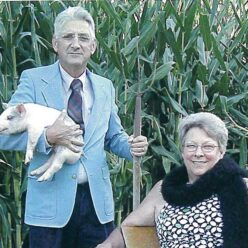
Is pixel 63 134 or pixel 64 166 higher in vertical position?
pixel 63 134

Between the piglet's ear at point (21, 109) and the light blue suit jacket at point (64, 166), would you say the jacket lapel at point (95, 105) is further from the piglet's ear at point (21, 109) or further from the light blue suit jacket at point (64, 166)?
the piglet's ear at point (21, 109)

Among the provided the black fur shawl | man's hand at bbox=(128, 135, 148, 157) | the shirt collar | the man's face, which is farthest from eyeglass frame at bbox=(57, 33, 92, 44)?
the black fur shawl

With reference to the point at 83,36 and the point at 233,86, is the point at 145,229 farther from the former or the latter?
the point at 233,86

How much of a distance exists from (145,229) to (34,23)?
4.78ft

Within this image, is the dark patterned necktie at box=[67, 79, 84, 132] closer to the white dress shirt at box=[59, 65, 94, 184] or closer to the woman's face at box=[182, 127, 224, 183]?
the white dress shirt at box=[59, 65, 94, 184]

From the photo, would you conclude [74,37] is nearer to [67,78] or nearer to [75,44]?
[75,44]

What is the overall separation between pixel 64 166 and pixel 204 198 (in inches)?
20.0

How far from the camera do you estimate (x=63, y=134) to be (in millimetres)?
2609

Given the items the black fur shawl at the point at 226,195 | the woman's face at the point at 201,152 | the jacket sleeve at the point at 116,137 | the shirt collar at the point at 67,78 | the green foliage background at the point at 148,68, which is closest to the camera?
the black fur shawl at the point at 226,195

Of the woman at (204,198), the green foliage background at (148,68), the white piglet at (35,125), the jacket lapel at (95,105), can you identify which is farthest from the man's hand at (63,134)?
the green foliage background at (148,68)

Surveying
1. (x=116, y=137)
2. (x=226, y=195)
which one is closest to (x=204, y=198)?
(x=226, y=195)

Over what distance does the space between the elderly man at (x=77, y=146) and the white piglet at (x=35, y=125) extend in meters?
0.04

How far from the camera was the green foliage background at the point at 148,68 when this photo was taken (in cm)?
377

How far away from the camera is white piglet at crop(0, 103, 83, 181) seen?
2.63 meters
